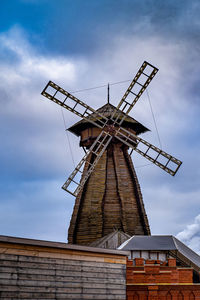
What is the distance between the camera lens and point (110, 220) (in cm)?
3291

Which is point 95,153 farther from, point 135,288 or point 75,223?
point 135,288

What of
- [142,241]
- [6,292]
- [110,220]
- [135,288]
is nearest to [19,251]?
[6,292]

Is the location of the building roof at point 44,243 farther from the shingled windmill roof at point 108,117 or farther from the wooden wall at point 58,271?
the shingled windmill roof at point 108,117

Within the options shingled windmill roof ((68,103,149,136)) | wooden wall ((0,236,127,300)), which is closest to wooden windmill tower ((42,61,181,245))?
shingled windmill roof ((68,103,149,136))

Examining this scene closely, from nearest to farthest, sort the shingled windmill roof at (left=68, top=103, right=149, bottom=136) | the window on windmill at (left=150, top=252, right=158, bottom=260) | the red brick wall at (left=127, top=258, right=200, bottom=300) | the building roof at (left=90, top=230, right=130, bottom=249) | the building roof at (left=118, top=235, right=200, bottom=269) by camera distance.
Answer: the red brick wall at (left=127, top=258, right=200, bottom=300)
the building roof at (left=118, top=235, right=200, bottom=269)
the window on windmill at (left=150, top=252, right=158, bottom=260)
the building roof at (left=90, top=230, right=130, bottom=249)
the shingled windmill roof at (left=68, top=103, right=149, bottom=136)

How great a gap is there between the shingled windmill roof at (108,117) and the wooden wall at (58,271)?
1794 cm

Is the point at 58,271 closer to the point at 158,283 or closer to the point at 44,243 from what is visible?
the point at 44,243

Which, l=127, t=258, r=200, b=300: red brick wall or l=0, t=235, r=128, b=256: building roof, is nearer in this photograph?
l=0, t=235, r=128, b=256: building roof

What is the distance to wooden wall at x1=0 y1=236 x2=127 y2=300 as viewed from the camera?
15.0 metres

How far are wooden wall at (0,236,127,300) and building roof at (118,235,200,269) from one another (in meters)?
7.47

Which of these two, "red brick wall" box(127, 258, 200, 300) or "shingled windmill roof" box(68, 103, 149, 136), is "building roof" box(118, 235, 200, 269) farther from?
"shingled windmill roof" box(68, 103, 149, 136)

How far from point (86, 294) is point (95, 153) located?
17644 mm

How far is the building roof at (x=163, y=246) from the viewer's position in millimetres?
25656

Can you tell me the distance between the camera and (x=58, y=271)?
1623 centimetres
